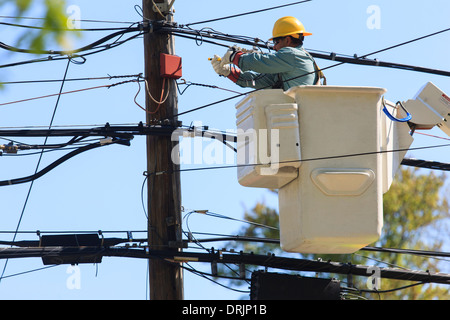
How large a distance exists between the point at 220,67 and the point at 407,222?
13399 millimetres

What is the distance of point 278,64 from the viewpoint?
8.27m

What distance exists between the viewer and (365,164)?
Answer: 25.8 feet

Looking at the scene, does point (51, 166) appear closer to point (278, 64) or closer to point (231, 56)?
point (231, 56)

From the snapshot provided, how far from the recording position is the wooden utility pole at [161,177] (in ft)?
28.6

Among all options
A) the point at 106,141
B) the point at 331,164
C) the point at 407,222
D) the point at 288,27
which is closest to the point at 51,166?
the point at 106,141

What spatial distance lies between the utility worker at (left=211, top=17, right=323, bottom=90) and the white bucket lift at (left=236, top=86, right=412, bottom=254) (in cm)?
50

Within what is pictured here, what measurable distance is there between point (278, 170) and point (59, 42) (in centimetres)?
406

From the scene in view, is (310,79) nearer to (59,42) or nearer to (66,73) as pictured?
(66,73)

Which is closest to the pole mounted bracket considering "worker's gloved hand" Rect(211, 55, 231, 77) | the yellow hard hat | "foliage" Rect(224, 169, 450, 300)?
"worker's gloved hand" Rect(211, 55, 231, 77)

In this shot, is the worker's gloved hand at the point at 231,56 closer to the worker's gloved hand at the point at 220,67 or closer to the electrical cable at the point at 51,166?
the worker's gloved hand at the point at 220,67

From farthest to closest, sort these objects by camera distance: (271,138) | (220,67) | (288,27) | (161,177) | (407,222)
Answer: (407,222), (161,177), (220,67), (288,27), (271,138)

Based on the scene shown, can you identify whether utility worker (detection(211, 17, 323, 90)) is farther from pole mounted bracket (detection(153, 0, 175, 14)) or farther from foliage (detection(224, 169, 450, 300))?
foliage (detection(224, 169, 450, 300))

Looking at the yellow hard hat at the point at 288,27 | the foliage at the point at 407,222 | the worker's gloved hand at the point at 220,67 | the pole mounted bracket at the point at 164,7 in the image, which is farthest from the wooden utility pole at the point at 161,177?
the foliage at the point at 407,222

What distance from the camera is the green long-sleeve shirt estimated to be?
8.24 metres
